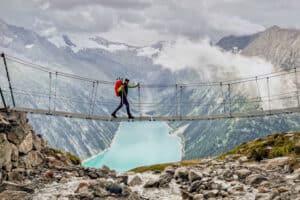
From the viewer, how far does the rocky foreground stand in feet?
121

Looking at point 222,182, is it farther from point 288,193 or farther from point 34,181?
point 34,181

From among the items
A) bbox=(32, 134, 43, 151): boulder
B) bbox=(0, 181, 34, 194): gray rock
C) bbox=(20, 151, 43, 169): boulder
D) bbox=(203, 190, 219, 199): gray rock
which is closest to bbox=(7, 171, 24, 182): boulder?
bbox=(20, 151, 43, 169): boulder

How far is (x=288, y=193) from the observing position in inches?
1297

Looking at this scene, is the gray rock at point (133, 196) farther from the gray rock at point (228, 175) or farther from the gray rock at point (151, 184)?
the gray rock at point (228, 175)

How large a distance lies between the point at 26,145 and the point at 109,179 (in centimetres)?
762

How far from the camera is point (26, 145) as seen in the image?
45.1m

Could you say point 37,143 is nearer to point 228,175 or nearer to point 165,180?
point 165,180

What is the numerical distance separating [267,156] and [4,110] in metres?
26.4

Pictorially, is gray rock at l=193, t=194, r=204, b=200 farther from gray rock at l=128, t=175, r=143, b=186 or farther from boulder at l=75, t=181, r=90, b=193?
gray rock at l=128, t=175, r=143, b=186

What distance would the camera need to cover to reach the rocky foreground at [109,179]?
36.9 meters

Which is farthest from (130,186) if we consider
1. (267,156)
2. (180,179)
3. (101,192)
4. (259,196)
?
(267,156)

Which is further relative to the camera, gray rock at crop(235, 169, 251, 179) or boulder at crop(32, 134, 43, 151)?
boulder at crop(32, 134, 43, 151)

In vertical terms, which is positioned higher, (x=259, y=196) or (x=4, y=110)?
(x=4, y=110)

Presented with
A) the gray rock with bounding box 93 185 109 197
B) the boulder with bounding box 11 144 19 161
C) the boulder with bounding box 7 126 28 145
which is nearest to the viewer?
the gray rock with bounding box 93 185 109 197
